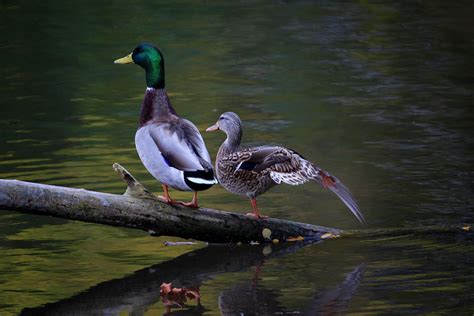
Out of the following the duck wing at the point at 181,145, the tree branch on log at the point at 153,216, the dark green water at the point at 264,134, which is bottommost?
the dark green water at the point at 264,134

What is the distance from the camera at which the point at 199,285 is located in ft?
26.1

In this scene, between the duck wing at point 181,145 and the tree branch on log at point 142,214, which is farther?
the duck wing at point 181,145

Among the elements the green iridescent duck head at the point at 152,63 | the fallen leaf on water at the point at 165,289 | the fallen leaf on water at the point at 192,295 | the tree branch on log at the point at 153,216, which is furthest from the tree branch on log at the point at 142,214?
the green iridescent duck head at the point at 152,63

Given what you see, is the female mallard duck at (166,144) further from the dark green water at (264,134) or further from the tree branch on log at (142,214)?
the dark green water at (264,134)

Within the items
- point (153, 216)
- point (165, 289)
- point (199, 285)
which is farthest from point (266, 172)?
point (165, 289)

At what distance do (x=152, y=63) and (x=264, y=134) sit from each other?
142 inches

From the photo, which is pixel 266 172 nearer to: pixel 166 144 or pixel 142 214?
pixel 166 144

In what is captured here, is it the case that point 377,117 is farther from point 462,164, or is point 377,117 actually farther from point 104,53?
point 104,53

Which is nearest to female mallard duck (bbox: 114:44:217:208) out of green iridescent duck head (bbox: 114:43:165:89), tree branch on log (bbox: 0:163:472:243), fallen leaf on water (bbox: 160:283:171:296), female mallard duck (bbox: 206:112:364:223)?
green iridescent duck head (bbox: 114:43:165:89)

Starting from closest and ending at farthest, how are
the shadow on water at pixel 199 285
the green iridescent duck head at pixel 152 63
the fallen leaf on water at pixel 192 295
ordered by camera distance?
the shadow on water at pixel 199 285 → the fallen leaf on water at pixel 192 295 → the green iridescent duck head at pixel 152 63

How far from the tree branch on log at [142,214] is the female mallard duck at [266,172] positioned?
7.8 inches

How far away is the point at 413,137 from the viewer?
1223 cm

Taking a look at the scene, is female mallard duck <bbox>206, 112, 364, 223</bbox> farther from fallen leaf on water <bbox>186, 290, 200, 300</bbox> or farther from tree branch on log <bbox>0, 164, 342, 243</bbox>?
fallen leaf on water <bbox>186, 290, 200, 300</bbox>

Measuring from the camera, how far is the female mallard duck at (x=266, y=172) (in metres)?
8.43
